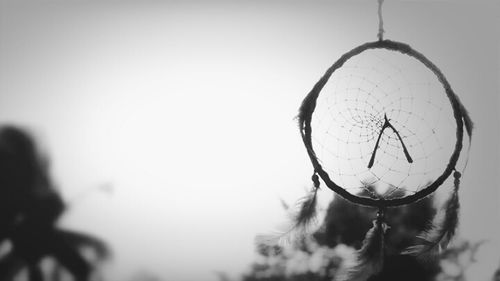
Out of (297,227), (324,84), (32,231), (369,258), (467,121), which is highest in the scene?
(324,84)

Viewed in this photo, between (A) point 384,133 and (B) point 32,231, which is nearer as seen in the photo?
(B) point 32,231

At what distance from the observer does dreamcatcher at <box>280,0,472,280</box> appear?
217cm

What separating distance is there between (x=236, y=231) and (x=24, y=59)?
3.94 feet

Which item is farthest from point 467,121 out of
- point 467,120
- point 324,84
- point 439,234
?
point 324,84

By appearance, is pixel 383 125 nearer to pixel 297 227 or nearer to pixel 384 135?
pixel 384 135

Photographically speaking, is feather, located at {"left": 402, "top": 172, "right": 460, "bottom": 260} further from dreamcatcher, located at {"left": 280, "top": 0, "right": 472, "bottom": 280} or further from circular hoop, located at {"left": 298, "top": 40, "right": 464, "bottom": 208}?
circular hoop, located at {"left": 298, "top": 40, "right": 464, "bottom": 208}

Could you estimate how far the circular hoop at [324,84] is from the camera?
216 centimetres

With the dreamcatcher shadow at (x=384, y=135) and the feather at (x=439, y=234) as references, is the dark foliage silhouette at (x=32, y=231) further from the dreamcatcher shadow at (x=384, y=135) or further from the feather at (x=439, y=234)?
the feather at (x=439, y=234)

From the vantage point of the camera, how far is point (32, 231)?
6.84 ft

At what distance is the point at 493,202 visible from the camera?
2.21 metres

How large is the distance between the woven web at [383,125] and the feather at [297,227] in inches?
6.8

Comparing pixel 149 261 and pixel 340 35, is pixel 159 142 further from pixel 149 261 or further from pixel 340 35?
pixel 340 35

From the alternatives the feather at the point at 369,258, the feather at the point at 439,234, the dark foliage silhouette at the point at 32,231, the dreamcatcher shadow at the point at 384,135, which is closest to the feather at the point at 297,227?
the dreamcatcher shadow at the point at 384,135

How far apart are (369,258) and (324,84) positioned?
780 millimetres
